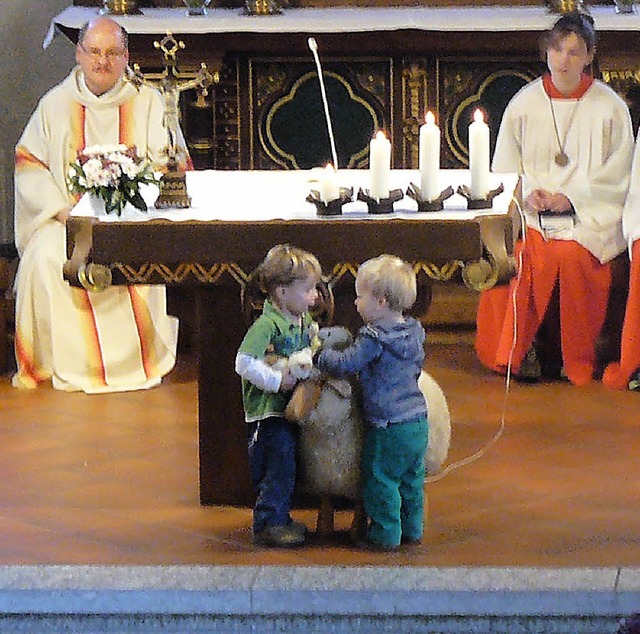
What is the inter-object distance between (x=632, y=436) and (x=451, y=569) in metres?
1.66

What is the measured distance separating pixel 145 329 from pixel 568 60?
2102 mm

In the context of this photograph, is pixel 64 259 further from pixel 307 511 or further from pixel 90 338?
pixel 307 511

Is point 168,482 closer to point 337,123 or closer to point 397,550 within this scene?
point 397,550

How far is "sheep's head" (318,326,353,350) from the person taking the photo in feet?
14.7

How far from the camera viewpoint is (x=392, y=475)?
450cm

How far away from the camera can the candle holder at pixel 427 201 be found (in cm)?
476

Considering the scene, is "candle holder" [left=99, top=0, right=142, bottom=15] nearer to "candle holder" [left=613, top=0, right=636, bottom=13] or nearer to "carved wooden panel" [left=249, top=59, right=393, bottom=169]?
"carved wooden panel" [left=249, top=59, right=393, bottom=169]

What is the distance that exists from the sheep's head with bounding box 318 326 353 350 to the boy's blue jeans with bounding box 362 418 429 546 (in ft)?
0.81

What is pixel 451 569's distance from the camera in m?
4.37

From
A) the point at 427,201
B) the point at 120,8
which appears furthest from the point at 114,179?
the point at 120,8

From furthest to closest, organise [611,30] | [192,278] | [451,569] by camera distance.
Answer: [611,30]
[192,278]
[451,569]

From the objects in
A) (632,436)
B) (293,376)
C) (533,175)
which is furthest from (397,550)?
(533,175)

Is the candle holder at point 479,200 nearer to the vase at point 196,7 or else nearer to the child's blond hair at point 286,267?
the child's blond hair at point 286,267

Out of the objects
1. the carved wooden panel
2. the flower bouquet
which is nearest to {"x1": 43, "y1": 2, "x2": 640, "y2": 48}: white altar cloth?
the carved wooden panel
